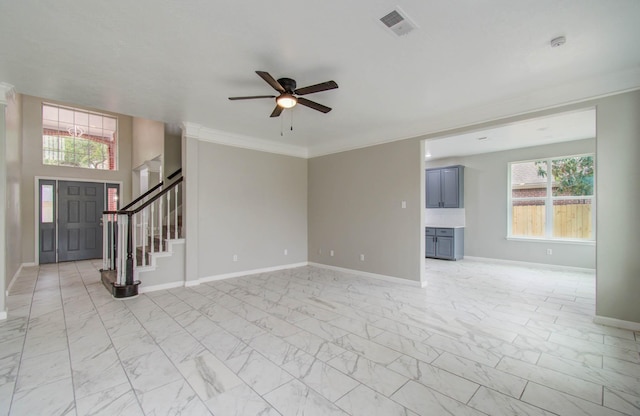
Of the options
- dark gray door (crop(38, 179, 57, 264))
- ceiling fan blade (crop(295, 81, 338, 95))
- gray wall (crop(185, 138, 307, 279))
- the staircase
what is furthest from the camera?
dark gray door (crop(38, 179, 57, 264))

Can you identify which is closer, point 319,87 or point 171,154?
point 319,87

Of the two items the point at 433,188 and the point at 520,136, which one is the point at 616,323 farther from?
the point at 433,188

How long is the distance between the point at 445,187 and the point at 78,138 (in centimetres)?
950

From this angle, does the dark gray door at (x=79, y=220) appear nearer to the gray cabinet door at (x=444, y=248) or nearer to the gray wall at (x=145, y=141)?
the gray wall at (x=145, y=141)

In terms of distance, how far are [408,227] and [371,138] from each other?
179cm

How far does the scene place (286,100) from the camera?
3037 mm

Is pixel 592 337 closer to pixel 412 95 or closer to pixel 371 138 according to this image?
pixel 412 95

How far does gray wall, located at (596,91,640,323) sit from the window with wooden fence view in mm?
3439

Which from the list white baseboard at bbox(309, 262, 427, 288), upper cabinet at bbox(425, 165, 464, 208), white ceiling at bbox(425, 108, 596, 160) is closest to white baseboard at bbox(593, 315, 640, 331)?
white baseboard at bbox(309, 262, 427, 288)

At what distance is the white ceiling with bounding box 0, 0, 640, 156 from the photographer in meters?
2.09

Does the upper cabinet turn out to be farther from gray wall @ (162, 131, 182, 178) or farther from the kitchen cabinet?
gray wall @ (162, 131, 182, 178)

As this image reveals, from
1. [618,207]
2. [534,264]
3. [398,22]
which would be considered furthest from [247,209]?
[534,264]

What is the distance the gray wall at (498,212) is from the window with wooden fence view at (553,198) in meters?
0.18

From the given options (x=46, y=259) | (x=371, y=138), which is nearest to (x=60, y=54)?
(x=371, y=138)
